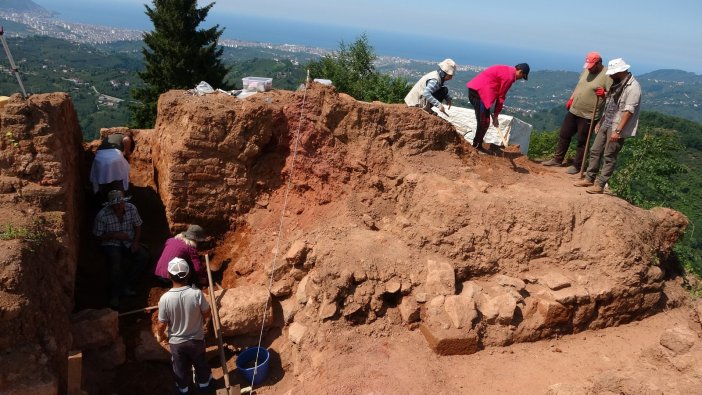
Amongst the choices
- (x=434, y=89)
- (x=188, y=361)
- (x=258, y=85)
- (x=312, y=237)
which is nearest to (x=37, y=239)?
(x=188, y=361)

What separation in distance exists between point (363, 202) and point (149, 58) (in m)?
22.0

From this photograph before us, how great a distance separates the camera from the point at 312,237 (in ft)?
21.0

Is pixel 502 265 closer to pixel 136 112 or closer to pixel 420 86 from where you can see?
pixel 420 86

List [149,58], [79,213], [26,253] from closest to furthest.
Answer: [26,253], [79,213], [149,58]

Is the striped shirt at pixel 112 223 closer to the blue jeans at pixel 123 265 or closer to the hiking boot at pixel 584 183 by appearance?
the blue jeans at pixel 123 265

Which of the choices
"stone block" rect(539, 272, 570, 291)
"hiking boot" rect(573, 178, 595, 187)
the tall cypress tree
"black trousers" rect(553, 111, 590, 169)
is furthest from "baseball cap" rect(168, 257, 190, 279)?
the tall cypress tree

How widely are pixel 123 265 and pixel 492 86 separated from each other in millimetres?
6902

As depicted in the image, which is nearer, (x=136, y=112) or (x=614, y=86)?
(x=614, y=86)

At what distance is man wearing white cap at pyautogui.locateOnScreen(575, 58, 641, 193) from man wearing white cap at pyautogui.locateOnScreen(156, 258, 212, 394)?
6458 millimetres

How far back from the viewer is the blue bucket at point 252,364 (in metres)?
5.36

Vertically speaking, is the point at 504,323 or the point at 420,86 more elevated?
the point at 420,86

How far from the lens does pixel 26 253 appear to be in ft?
14.9

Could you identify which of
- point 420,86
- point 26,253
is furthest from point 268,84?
point 26,253

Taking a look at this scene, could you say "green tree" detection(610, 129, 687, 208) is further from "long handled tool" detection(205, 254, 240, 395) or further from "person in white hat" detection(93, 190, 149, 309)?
"person in white hat" detection(93, 190, 149, 309)
